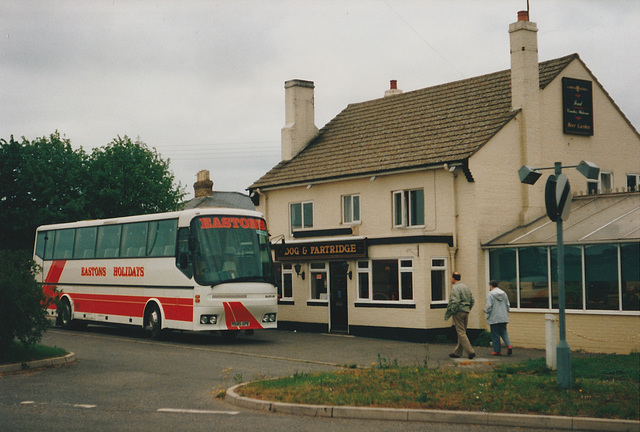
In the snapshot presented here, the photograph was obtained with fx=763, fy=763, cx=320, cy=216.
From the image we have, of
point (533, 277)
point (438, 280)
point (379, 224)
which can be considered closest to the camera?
point (533, 277)

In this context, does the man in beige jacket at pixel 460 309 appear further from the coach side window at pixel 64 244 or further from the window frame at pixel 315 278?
the coach side window at pixel 64 244

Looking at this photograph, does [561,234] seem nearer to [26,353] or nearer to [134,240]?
[26,353]

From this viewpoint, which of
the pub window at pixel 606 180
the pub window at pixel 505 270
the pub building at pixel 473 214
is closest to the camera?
the pub building at pixel 473 214

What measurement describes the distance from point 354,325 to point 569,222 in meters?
8.20

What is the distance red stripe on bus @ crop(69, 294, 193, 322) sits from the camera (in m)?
22.9

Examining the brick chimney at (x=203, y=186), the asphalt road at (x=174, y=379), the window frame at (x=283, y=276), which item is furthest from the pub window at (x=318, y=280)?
the brick chimney at (x=203, y=186)

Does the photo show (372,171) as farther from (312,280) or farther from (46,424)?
(46,424)

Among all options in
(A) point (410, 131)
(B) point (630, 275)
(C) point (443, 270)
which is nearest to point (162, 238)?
(C) point (443, 270)

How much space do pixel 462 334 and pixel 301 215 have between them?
13.3 m

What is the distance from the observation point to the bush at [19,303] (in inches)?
662

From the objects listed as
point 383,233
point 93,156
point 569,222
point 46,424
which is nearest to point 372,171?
point 383,233

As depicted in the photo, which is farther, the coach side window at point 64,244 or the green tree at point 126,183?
the green tree at point 126,183

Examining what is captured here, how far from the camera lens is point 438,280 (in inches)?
990

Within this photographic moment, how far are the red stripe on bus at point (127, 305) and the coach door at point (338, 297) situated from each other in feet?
22.9
